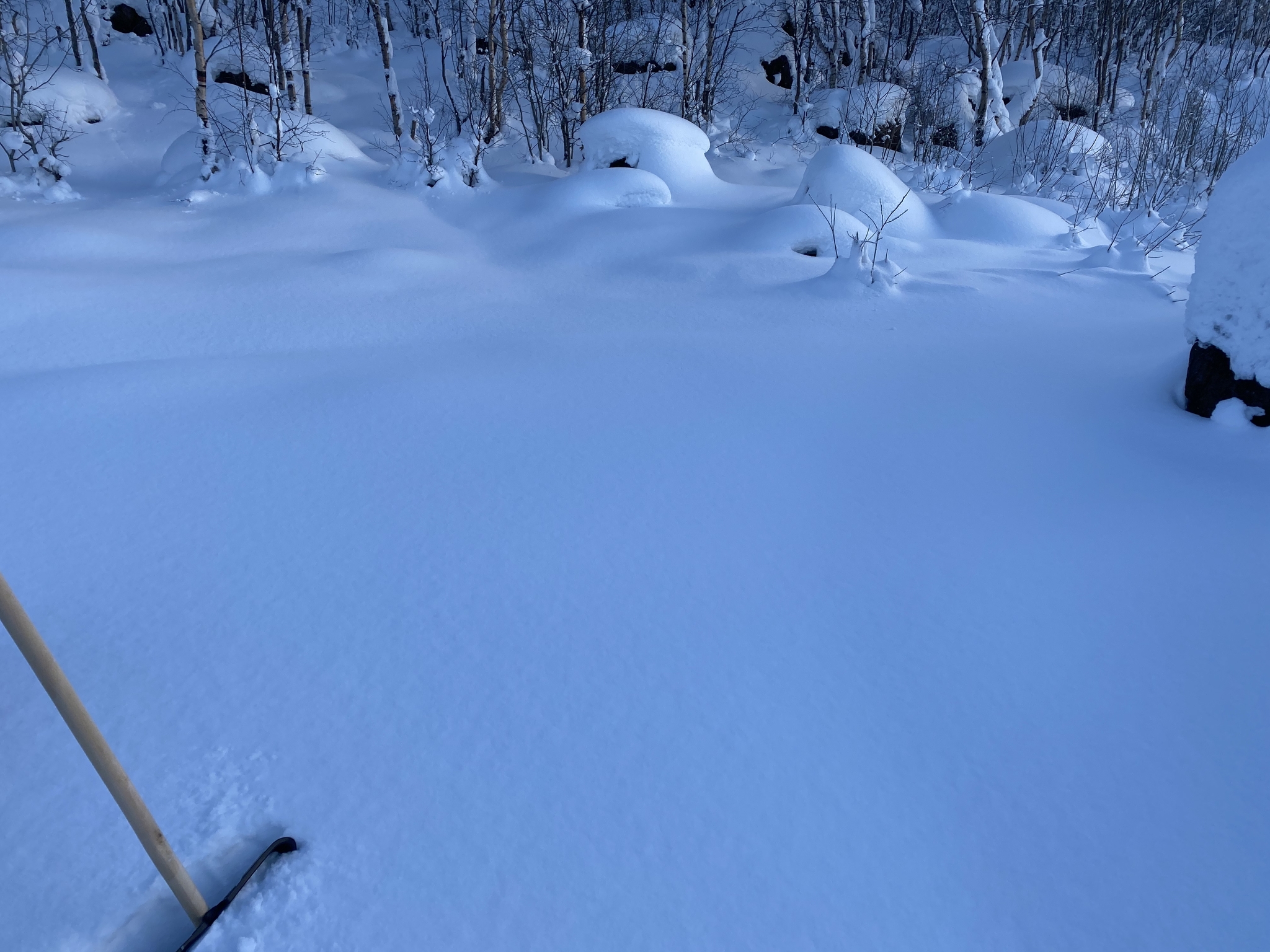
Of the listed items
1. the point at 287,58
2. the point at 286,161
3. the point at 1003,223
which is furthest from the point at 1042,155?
the point at 287,58

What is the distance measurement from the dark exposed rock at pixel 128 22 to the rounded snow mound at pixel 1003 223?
12847 millimetres

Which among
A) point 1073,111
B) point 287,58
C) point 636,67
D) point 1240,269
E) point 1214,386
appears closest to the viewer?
point 1240,269

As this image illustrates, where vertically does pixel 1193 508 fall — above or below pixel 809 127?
below

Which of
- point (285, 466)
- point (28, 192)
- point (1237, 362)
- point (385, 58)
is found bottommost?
point (285, 466)

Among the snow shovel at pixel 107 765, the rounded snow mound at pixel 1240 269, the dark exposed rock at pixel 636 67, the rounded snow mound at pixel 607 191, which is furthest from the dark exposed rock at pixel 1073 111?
the snow shovel at pixel 107 765

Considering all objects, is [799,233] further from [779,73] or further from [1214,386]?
[779,73]

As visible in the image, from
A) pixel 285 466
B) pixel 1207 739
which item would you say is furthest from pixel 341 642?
pixel 1207 739

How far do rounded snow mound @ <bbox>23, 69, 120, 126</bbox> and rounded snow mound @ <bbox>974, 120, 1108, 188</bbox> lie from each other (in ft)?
32.1

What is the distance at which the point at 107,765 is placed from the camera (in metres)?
0.98

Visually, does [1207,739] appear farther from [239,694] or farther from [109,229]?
[109,229]

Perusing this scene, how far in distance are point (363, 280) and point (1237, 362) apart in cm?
391

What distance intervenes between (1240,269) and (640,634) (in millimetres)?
2278

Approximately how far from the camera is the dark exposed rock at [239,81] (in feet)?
33.2

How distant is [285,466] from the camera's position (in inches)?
93.9
